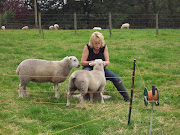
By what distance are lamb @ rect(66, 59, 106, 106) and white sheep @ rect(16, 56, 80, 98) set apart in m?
0.55

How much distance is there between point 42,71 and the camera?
525cm

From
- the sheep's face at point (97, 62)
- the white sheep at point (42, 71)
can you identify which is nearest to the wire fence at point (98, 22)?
the white sheep at point (42, 71)

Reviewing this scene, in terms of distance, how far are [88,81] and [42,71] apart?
1186 mm

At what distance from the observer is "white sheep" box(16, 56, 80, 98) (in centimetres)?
520

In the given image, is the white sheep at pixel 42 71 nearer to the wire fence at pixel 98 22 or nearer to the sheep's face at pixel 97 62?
the sheep's face at pixel 97 62

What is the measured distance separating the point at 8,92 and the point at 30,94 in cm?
52

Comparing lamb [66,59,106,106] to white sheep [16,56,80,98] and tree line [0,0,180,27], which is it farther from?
tree line [0,0,180,27]

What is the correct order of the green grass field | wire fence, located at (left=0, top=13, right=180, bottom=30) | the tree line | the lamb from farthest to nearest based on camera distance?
the tree line, wire fence, located at (left=0, top=13, right=180, bottom=30), the lamb, the green grass field

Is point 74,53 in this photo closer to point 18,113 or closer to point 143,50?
point 143,50

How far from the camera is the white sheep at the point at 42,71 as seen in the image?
5203 mm

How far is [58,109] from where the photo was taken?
179 inches

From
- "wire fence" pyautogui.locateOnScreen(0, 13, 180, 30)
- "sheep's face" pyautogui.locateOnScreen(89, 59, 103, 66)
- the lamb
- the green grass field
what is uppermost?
"wire fence" pyautogui.locateOnScreen(0, 13, 180, 30)

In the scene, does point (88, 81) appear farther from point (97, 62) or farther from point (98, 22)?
point (98, 22)

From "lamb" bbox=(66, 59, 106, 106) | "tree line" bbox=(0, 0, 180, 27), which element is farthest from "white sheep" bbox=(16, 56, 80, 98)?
"tree line" bbox=(0, 0, 180, 27)
